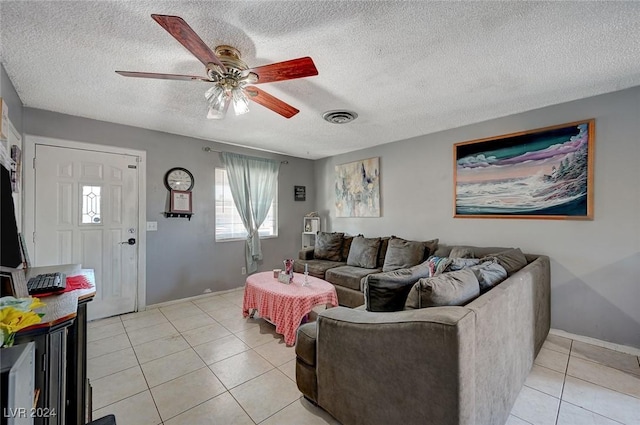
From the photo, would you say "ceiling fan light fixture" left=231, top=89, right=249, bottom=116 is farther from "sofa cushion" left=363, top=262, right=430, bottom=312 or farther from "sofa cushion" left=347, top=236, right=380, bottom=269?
"sofa cushion" left=347, top=236, right=380, bottom=269

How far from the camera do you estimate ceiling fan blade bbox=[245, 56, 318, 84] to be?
155cm

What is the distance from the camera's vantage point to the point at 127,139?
3.37 metres

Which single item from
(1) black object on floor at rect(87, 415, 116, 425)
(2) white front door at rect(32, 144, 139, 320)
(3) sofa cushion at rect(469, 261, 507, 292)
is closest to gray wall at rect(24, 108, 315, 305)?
(2) white front door at rect(32, 144, 139, 320)

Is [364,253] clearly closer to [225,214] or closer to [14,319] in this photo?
[225,214]

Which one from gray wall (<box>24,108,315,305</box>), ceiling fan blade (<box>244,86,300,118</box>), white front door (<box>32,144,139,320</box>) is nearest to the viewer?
ceiling fan blade (<box>244,86,300,118</box>)

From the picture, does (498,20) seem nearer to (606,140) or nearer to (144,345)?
(606,140)

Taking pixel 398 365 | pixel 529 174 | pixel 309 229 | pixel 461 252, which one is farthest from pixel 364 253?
pixel 398 365

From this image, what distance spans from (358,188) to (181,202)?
2.75m

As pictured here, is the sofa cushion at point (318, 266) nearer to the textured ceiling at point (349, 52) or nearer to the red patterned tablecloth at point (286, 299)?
the red patterned tablecloth at point (286, 299)

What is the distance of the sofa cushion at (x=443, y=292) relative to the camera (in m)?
1.38

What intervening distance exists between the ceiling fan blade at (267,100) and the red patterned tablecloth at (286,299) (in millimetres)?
1696

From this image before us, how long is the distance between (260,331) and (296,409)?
1.21 meters

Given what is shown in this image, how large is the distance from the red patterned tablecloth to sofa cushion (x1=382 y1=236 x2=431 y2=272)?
1.02 meters

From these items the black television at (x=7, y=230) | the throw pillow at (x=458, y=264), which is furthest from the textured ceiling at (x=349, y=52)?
the throw pillow at (x=458, y=264)
